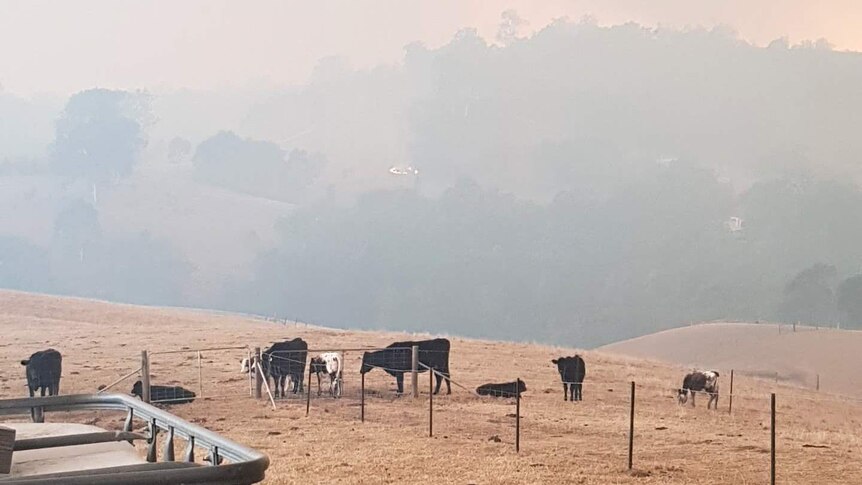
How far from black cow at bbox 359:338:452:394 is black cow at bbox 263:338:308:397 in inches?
48.5

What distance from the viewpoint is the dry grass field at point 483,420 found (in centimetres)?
1079

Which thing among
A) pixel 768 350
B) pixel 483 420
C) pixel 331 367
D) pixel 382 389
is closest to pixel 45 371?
pixel 331 367

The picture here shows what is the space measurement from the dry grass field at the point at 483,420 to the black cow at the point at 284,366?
2.32 ft

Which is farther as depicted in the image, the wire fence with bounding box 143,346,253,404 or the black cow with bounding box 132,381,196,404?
the wire fence with bounding box 143,346,253,404

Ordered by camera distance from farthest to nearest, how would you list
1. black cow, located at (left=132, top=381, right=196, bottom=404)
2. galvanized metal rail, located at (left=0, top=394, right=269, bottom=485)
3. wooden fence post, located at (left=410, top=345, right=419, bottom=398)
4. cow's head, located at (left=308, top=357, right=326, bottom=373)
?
cow's head, located at (left=308, top=357, right=326, bottom=373), wooden fence post, located at (left=410, top=345, right=419, bottom=398), black cow, located at (left=132, top=381, right=196, bottom=404), galvanized metal rail, located at (left=0, top=394, right=269, bottom=485)

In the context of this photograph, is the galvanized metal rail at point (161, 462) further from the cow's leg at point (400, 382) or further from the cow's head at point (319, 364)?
the cow's leg at point (400, 382)

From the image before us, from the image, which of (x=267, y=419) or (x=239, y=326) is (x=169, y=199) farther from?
(x=267, y=419)

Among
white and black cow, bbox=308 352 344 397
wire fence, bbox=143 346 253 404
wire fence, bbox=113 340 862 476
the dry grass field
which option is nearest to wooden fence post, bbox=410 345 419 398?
wire fence, bbox=113 340 862 476

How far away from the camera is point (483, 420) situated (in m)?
15.2

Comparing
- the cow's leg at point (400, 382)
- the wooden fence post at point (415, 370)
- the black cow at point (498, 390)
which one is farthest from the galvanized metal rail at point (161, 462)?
the cow's leg at point (400, 382)

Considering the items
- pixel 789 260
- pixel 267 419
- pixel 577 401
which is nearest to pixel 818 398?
pixel 577 401

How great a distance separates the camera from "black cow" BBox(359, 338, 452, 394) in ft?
62.3

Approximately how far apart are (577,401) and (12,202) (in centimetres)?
3960

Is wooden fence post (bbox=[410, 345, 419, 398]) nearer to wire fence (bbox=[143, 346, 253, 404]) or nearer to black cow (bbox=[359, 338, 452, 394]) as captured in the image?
black cow (bbox=[359, 338, 452, 394])
